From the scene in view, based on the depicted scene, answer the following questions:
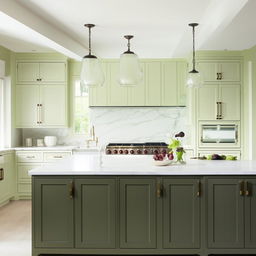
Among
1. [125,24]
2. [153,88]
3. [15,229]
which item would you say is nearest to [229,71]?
[153,88]

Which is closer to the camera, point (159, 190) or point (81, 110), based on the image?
point (159, 190)

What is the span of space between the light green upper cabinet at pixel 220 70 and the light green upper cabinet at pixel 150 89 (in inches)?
21.2

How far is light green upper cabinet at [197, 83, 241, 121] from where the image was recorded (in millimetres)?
6691

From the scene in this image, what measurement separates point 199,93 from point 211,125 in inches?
23.2

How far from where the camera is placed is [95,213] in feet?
12.0

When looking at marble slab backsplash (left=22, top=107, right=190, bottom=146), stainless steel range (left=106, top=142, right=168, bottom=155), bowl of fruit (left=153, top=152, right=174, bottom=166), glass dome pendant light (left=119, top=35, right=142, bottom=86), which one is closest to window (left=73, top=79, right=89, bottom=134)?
marble slab backsplash (left=22, top=107, right=190, bottom=146)

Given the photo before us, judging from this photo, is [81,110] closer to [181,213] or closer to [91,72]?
[91,72]

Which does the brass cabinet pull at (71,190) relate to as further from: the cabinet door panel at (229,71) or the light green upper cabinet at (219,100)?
the cabinet door panel at (229,71)

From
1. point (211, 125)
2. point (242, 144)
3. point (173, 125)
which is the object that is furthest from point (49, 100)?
point (242, 144)

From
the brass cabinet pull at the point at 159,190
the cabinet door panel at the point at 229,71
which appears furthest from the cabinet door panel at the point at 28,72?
the brass cabinet pull at the point at 159,190

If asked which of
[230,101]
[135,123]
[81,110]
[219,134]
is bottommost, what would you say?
[219,134]

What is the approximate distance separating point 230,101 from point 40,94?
329 centimetres

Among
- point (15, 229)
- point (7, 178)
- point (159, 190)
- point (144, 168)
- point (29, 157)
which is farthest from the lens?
point (29, 157)

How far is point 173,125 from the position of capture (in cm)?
747
